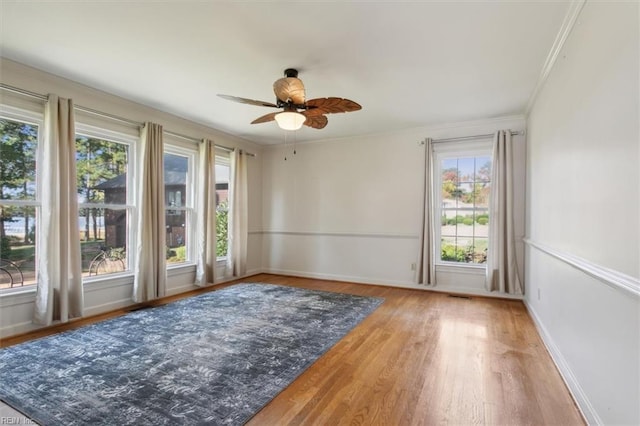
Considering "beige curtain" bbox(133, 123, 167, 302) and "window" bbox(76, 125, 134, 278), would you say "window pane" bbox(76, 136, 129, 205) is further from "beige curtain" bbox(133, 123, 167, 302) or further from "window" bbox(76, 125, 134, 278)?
"beige curtain" bbox(133, 123, 167, 302)

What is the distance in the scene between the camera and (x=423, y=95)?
3727 mm

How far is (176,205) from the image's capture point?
4840 mm

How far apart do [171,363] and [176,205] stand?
2920 mm

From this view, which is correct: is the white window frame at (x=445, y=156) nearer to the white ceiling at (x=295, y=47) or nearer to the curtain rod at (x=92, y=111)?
the white ceiling at (x=295, y=47)

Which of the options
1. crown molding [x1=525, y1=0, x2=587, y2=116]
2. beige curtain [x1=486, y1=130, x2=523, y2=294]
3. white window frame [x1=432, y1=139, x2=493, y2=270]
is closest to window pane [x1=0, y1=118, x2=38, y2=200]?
crown molding [x1=525, y1=0, x2=587, y2=116]

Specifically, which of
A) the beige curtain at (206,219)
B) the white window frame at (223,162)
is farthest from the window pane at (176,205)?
the white window frame at (223,162)

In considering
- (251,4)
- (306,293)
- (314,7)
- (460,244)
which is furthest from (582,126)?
(306,293)

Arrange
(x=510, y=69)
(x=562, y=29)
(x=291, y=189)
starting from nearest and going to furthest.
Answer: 1. (x=562, y=29)
2. (x=510, y=69)
3. (x=291, y=189)

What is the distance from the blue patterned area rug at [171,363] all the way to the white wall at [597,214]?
179 cm

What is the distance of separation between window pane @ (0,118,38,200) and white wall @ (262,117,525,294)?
377 centimetres

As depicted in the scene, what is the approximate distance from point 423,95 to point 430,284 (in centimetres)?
283

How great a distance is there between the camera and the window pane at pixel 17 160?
305 cm

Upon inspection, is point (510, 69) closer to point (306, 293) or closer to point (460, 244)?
point (460, 244)

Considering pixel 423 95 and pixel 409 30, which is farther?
pixel 423 95
